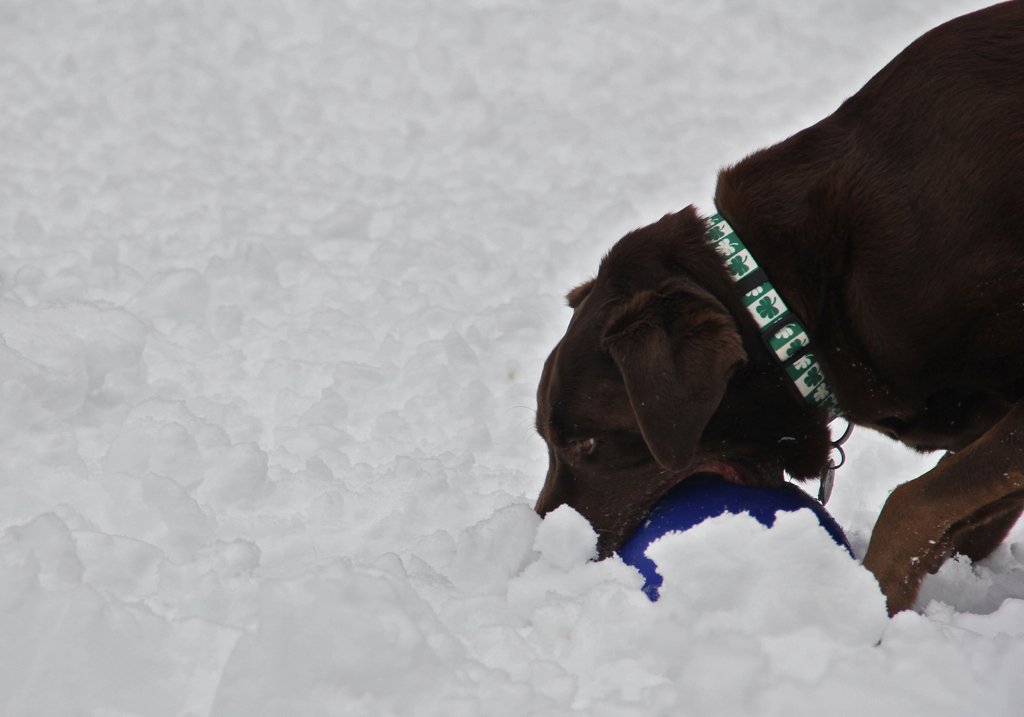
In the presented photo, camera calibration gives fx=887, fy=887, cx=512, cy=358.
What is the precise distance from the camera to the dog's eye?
2.99 metres

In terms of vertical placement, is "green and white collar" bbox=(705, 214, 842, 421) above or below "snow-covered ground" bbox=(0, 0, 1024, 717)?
above

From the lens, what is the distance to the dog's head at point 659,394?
2.57m

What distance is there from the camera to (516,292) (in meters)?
4.69

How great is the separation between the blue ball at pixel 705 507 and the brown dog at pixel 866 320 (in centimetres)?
11

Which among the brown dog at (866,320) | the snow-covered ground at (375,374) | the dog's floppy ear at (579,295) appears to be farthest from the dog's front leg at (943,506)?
the dog's floppy ear at (579,295)

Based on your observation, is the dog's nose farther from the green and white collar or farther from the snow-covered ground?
the green and white collar

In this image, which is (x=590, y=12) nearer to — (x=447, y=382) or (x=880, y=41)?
(x=880, y=41)

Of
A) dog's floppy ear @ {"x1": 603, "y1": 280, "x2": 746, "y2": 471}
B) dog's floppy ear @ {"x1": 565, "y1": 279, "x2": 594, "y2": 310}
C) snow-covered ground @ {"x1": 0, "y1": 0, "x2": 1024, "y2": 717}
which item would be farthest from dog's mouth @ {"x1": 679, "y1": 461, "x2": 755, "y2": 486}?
dog's floppy ear @ {"x1": 565, "y1": 279, "x2": 594, "y2": 310}

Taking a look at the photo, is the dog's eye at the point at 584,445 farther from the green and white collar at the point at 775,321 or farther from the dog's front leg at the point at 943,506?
the dog's front leg at the point at 943,506

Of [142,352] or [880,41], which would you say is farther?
[880,41]

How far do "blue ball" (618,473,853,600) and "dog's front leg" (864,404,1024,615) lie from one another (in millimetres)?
149

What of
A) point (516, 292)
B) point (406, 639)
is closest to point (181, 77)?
point (516, 292)

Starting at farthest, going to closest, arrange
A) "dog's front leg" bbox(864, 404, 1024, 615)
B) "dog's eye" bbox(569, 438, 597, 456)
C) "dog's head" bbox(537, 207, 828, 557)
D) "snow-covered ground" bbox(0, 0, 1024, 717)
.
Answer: "dog's eye" bbox(569, 438, 597, 456), "dog's head" bbox(537, 207, 828, 557), "dog's front leg" bbox(864, 404, 1024, 615), "snow-covered ground" bbox(0, 0, 1024, 717)

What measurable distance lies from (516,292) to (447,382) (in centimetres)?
95
